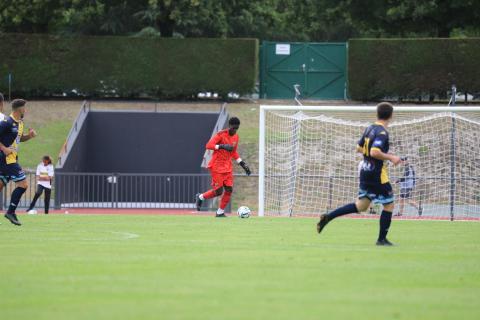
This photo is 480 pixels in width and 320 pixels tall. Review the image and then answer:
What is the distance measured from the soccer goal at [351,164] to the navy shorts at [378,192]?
1041cm

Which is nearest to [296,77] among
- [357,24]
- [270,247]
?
[357,24]

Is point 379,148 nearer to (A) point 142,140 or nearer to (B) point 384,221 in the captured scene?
(B) point 384,221

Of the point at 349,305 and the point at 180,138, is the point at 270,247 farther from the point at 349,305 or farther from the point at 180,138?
the point at 180,138

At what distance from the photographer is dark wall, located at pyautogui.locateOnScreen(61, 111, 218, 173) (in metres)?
37.1

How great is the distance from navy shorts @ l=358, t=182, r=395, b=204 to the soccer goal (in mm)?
10409

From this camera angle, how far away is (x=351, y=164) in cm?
2883

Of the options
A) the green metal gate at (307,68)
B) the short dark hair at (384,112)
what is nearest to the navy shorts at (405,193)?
the short dark hair at (384,112)

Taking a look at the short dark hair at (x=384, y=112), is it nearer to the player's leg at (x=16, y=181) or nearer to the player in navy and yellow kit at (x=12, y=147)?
the player in navy and yellow kit at (x=12, y=147)

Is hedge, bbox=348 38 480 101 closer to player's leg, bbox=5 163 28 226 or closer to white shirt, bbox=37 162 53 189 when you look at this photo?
white shirt, bbox=37 162 53 189

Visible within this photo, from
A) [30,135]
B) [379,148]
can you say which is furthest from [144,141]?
[379,148]

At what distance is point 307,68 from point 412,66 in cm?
470

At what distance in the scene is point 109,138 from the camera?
37.5 metres

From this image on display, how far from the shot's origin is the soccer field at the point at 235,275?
329 inches

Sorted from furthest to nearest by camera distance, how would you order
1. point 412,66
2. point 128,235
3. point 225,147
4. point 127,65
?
point 127,65, point 412,66, point 225,147, point 128,235
